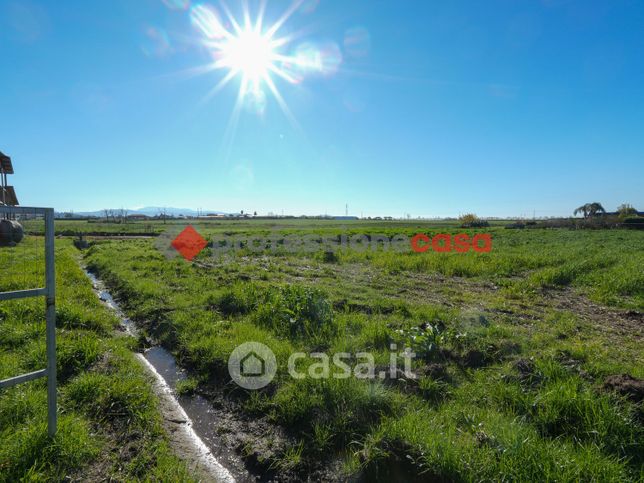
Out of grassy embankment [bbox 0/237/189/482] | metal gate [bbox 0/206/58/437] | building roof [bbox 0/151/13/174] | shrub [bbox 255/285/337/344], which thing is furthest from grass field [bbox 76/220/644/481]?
building roof [bbox 0/151/13/174]

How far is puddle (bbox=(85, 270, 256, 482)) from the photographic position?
337 cm

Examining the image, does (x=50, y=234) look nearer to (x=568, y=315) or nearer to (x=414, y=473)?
(x=414, y=473)

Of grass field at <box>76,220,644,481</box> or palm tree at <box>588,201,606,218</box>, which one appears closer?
grass field at <box>76,220,644,481</box>

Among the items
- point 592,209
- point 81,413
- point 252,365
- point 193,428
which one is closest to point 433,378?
point 252,365

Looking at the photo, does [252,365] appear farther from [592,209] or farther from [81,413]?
[592,209]

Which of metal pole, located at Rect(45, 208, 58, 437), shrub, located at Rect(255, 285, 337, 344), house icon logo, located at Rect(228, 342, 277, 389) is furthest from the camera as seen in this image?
shrub, located at Rect(255, 285, 337, 344)

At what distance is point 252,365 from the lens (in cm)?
507

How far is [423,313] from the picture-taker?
7480 mm

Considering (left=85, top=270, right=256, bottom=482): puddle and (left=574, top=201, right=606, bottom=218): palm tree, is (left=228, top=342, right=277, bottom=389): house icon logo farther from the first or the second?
(left=574, top=201, right=606, bottom=218): palm tree

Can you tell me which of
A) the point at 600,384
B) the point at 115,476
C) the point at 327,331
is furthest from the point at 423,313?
the point at 115,476

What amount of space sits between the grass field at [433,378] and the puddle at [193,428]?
0.18m

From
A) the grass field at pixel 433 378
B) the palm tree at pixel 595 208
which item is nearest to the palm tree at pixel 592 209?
the palm tree at pixel 595 208

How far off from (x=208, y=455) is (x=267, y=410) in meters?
0.89

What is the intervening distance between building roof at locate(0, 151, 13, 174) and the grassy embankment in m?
21.5
